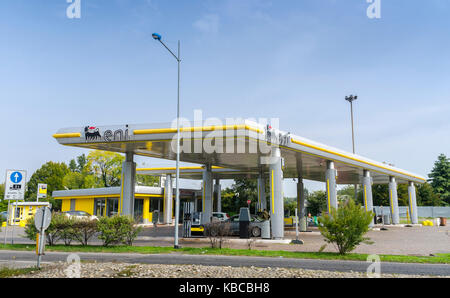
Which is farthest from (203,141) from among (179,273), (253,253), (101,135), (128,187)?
(179,273)

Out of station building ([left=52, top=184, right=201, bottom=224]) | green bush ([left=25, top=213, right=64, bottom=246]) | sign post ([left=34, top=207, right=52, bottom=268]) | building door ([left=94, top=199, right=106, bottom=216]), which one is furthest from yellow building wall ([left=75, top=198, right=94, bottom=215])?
sign post ([left=34, top=207, right=52, bottom=268])

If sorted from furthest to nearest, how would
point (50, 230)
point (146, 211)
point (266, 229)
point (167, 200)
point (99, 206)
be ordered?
1. point (167, 200)
2. point (146, 211)
3. point (99, 206)
4. point (266, 229)
5. point (50, 230)

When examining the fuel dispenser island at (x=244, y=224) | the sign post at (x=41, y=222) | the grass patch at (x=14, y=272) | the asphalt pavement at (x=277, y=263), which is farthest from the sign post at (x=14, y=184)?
the fuel dispenser island at (x=244, y=224)

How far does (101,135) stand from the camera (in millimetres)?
18281

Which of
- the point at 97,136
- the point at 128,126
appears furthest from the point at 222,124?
the point at 97,136

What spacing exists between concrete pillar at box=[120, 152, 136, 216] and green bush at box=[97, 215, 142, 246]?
616cm

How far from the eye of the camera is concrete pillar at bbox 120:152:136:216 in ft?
69.1

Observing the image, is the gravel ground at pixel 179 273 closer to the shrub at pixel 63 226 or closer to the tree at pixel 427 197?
the shrub at pixel 63 226

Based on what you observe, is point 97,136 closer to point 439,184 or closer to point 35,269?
point 35,269

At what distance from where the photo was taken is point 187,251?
13867 millimetres

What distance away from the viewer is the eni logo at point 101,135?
1822 centimetres

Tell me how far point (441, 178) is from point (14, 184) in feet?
229

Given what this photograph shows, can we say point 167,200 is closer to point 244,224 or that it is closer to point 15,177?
point 244,224

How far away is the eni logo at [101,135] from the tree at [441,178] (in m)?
63.1
